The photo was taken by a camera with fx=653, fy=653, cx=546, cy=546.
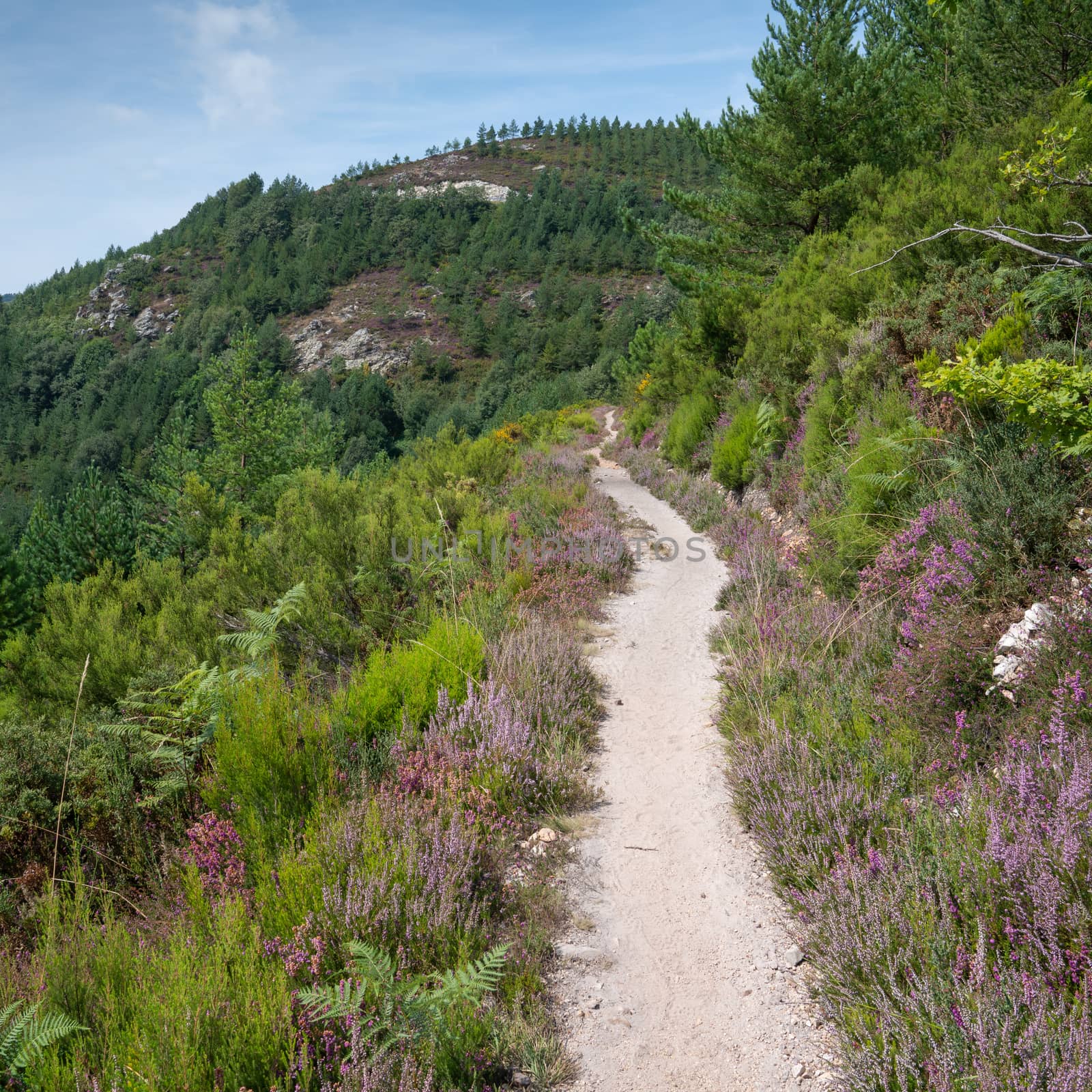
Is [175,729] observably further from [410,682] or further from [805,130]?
[805,130]

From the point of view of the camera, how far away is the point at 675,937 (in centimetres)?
274

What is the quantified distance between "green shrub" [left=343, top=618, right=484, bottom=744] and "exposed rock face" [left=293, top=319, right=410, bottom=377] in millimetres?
92593

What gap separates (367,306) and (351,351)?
14556 mm

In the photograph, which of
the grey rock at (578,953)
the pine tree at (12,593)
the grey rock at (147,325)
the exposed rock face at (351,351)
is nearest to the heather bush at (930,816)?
the grey rock at (578,953)

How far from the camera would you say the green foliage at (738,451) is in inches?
404

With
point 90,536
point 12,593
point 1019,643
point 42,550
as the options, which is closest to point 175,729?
point 1019,643

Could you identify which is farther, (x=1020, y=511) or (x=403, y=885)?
(x=1020, y=511)

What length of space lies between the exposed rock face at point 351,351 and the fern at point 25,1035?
9503 centimetres

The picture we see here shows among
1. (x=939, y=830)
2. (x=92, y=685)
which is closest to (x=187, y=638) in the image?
(x=92, y=685)

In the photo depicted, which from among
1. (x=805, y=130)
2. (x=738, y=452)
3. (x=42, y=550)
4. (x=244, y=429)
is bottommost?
(x=42, y=550)

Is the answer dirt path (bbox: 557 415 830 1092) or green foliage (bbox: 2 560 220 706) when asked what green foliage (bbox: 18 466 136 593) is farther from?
dirt path (bbox: 557 415 830 1092)

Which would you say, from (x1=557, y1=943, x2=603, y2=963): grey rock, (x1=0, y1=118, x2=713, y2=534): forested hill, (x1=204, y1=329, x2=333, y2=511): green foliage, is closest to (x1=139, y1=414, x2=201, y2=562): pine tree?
(x1=204, y1=329, x2=333, y2=511): green foliage

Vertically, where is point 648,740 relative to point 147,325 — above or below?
below

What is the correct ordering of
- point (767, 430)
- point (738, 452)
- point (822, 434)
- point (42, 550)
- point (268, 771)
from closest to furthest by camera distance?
point (268, 771), point (822, 434), point (767, 430), point (738, 452), point (42, 550)
